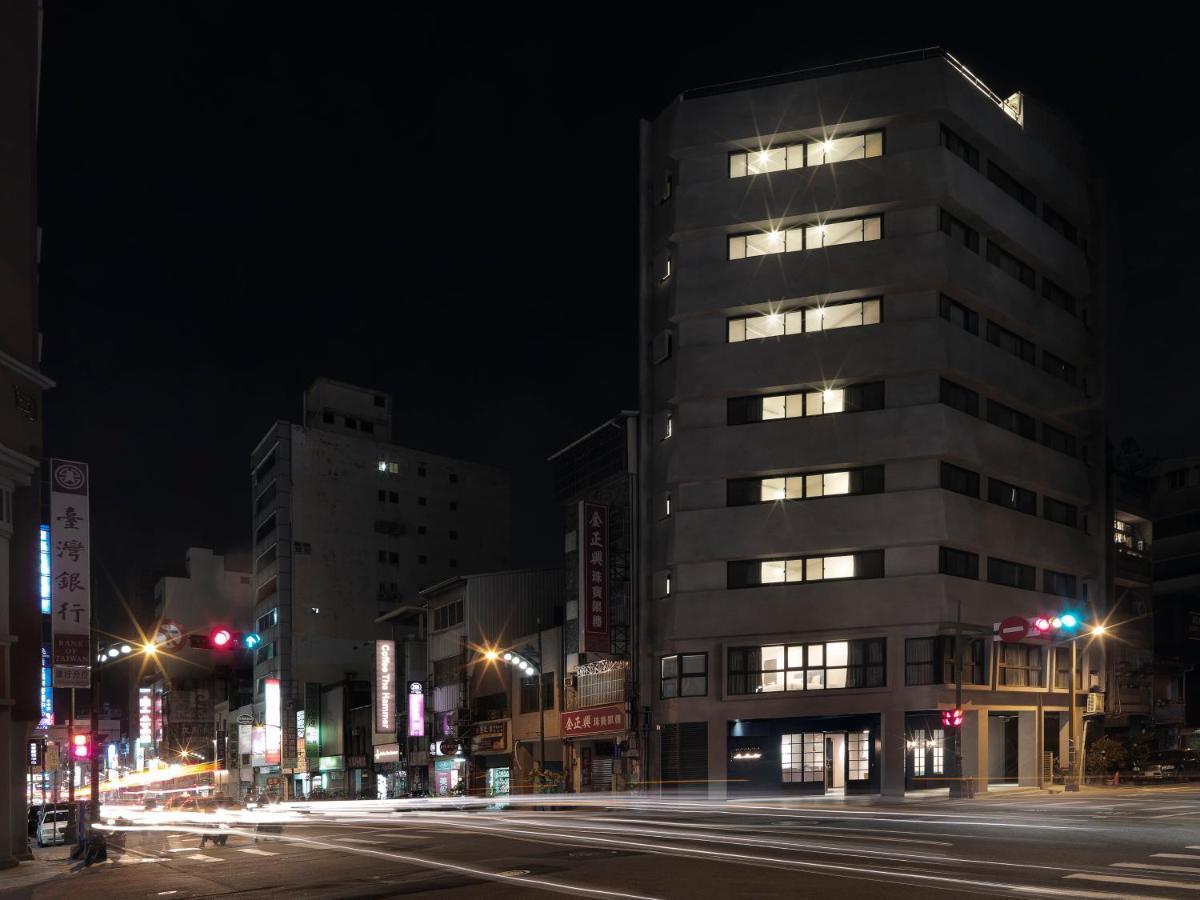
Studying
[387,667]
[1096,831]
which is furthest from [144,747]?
[1096,831]

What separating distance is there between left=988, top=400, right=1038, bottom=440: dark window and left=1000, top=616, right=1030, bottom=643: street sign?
16849 mm

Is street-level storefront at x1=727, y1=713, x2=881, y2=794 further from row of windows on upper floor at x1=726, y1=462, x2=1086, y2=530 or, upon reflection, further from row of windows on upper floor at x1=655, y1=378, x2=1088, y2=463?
row of windows on upper floor at x1=655, y1=378, x2=1088, y2=463

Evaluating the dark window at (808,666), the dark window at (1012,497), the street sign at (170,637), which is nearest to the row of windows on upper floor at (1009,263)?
the dark window at (1012,497)

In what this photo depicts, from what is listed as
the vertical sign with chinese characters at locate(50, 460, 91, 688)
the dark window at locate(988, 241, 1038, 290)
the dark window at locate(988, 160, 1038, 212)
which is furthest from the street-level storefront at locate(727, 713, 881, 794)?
the vertical sign with chinese characters at locate(50, 460, 91, 688)

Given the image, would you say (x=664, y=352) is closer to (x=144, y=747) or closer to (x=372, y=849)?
(x=372, y=849)

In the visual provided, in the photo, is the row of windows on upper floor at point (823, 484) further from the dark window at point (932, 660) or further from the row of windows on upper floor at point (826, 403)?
the dark window at point (932, 660)

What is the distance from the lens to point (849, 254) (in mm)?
57250

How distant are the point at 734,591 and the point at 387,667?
37.0 metres

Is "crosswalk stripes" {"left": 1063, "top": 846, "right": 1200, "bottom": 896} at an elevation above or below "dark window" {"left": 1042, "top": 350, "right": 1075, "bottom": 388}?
below

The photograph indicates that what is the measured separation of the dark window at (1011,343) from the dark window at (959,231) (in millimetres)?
3978

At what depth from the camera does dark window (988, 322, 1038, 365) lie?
6097cm

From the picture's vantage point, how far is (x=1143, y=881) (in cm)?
1762

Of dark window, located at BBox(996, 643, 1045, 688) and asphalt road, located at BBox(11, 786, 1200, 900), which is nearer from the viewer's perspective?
asphalt road, located at BBox(11, 786, 1200, 900)

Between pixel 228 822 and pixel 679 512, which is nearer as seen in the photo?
pixel 228 822
